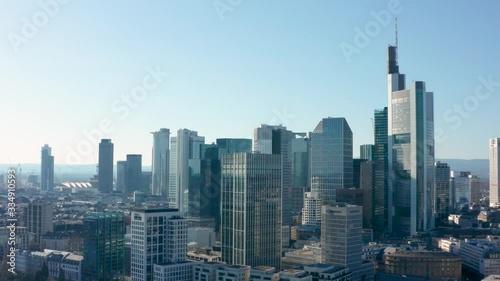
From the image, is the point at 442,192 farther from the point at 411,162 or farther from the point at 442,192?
the point at 411,162

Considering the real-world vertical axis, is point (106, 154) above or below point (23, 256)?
above

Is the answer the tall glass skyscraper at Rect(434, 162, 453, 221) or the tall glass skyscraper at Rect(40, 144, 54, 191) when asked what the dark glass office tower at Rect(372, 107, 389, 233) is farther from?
the tall glass skyscraper at Rect(40, 144, 54, 191)

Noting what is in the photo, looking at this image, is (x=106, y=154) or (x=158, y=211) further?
(x=106, y=154)

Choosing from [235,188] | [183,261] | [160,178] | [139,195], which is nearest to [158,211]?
[183,261]

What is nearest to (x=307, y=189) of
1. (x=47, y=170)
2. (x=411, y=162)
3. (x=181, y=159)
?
(x=411, y=162)

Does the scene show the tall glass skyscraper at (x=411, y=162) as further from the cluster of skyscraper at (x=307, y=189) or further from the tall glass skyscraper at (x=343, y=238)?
the tall glass skyscraper at (x=343, y=238)

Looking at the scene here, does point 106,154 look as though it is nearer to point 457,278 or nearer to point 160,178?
point 160,178
